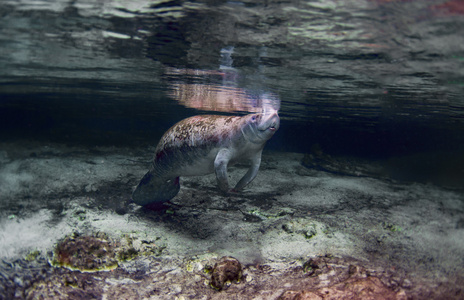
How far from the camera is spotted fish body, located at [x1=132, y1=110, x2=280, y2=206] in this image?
533 cm

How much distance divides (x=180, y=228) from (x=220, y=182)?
1.41 meters

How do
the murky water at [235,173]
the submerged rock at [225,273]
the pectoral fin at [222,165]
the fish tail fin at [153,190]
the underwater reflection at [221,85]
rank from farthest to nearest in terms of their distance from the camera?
1. the underwater reflection at [221,85]
2. the fish tail fin at [153,190]
3. the pectoral fin at [222,165]
4. the murky water at [235,173]
5. the submerged rock at [225,273]

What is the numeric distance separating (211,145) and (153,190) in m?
1.97

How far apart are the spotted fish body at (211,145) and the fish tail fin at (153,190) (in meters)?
0.02

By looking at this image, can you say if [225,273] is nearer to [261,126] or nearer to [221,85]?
[261,126]

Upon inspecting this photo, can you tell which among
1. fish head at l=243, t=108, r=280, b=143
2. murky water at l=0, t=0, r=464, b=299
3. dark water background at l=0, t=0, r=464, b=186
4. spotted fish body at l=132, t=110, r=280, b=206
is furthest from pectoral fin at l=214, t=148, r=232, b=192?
dark water background at l=0, t=0, r=464, b=186

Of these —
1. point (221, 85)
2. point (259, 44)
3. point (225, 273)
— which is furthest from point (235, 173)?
point (225, 273)

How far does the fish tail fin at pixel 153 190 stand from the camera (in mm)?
6230

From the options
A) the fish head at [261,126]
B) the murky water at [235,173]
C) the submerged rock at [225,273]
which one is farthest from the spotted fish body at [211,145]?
the submerged rock at [225,273]

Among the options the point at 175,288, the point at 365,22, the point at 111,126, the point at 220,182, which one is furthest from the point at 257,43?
the point at 111,126

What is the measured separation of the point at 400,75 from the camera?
8.47 meters

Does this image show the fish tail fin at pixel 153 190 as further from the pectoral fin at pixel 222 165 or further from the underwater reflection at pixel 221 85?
the underwater reflection at pixel 221 85

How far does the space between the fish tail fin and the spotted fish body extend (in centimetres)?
2

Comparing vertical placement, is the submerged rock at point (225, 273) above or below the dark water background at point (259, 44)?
below
